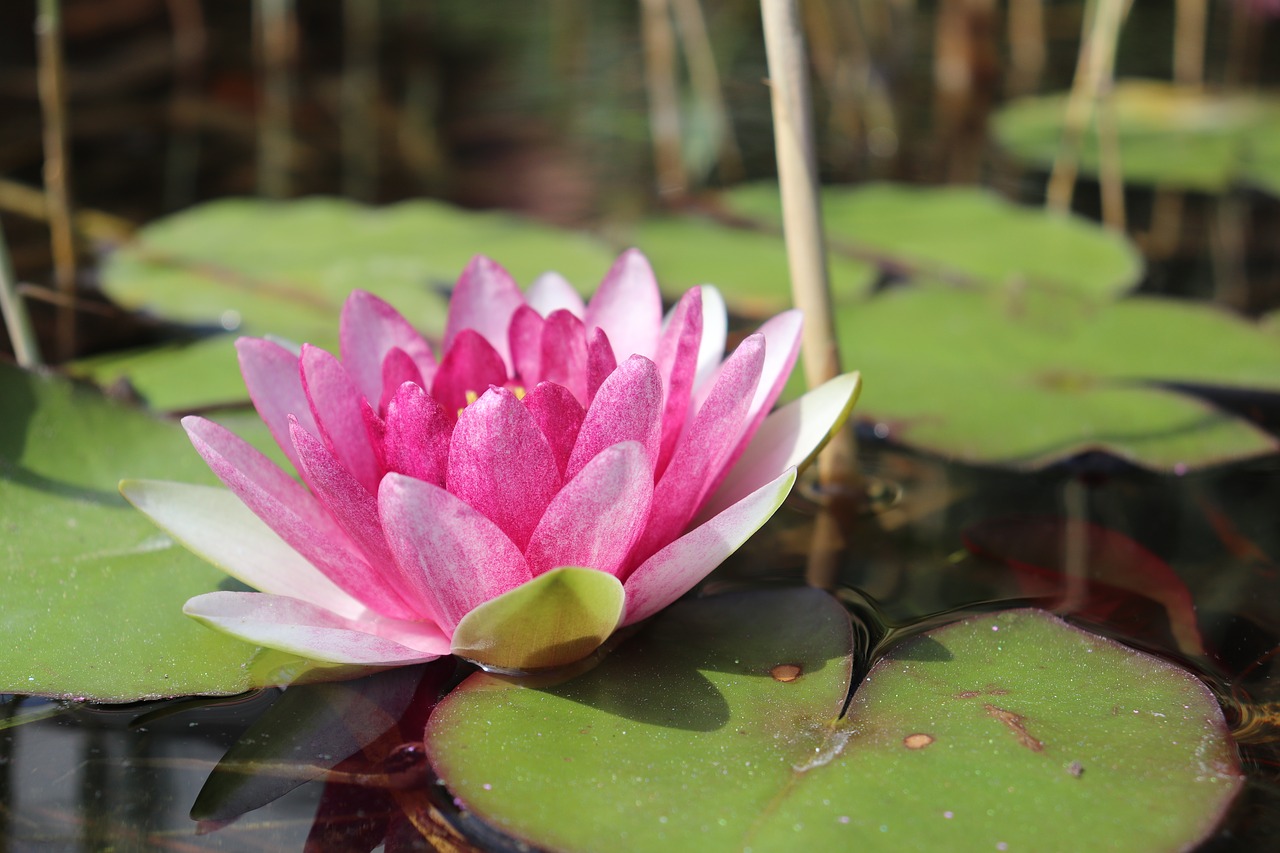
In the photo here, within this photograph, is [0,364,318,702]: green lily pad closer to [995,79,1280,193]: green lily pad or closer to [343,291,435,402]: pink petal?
[343,291,435,402]: pink petal

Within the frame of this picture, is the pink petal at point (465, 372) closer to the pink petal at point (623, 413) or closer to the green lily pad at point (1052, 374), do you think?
the pink petal at point (623, 413)

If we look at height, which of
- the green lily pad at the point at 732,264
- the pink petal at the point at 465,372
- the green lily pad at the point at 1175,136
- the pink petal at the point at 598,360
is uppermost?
the pink petal at the point at 598,360

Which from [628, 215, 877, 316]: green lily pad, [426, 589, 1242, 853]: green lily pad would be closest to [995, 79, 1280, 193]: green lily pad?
[628, 215, 877, 316]: green lily pad

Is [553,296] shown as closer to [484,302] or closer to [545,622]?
[484,302]

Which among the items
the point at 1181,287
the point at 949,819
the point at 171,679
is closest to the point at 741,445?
the point at 949,819

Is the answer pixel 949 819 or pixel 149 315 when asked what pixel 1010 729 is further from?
pixel 149 315

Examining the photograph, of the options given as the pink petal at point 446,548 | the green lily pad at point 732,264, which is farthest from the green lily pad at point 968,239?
the pink petal at point 446,548

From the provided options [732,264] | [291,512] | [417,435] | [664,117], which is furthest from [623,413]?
[664,117]
